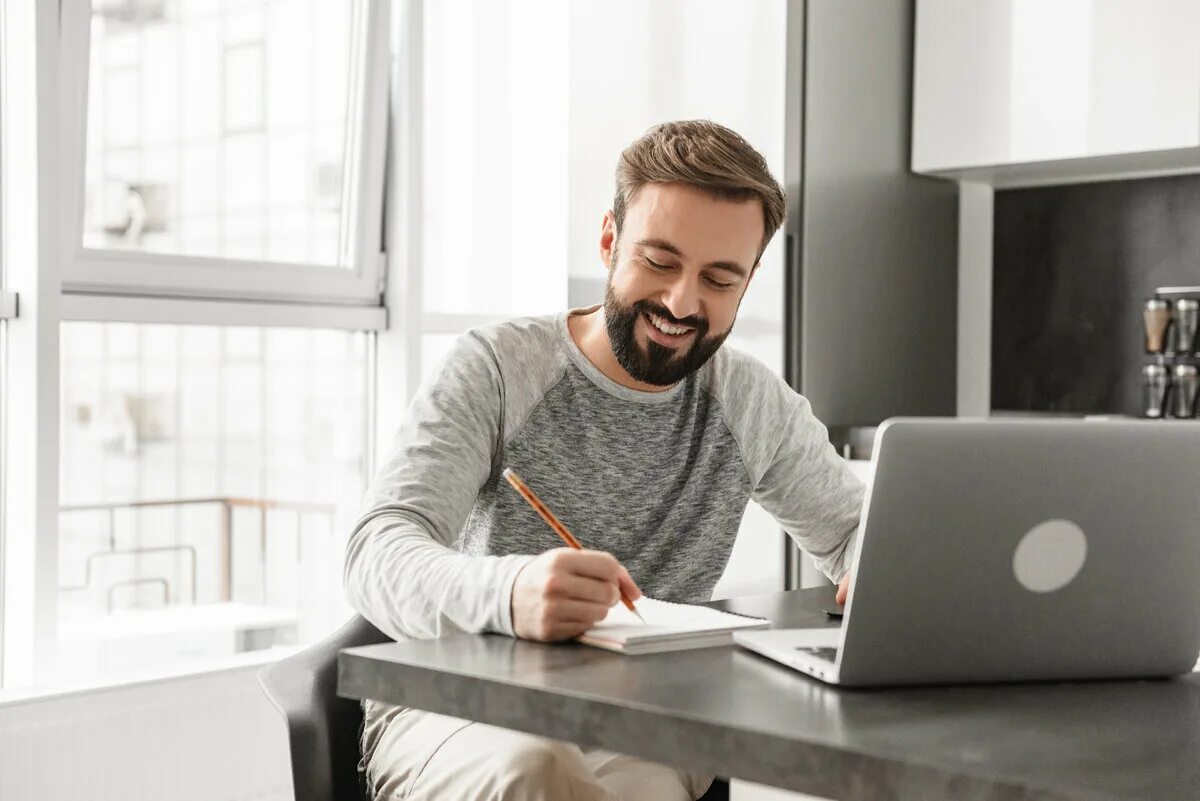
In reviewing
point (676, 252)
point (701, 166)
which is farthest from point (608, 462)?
point (701, 166)

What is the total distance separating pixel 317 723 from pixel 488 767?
312mm

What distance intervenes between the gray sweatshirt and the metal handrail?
1216 millimetres

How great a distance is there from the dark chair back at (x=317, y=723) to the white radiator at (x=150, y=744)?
107cm

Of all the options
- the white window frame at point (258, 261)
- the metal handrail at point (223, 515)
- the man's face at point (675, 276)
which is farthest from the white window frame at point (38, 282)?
the man's face at point (675, 276)

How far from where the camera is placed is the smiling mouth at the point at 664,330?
6.09 feet

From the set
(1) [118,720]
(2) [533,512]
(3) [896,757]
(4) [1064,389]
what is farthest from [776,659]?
(4) [1064,389]

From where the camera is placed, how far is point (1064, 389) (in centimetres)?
392

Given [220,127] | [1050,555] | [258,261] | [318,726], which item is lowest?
[318,726]

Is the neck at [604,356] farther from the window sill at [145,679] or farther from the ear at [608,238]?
the window sill at [145,679]

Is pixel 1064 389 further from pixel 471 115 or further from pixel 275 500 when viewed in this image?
pixel 275 500

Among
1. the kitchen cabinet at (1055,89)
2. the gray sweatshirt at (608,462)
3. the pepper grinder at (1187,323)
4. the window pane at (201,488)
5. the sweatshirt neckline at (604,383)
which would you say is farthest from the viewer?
the pepper grinder at (1187,323)

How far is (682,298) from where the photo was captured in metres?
1.85

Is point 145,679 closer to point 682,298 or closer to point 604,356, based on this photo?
point 604,356

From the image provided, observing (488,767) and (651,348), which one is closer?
(488,767)
